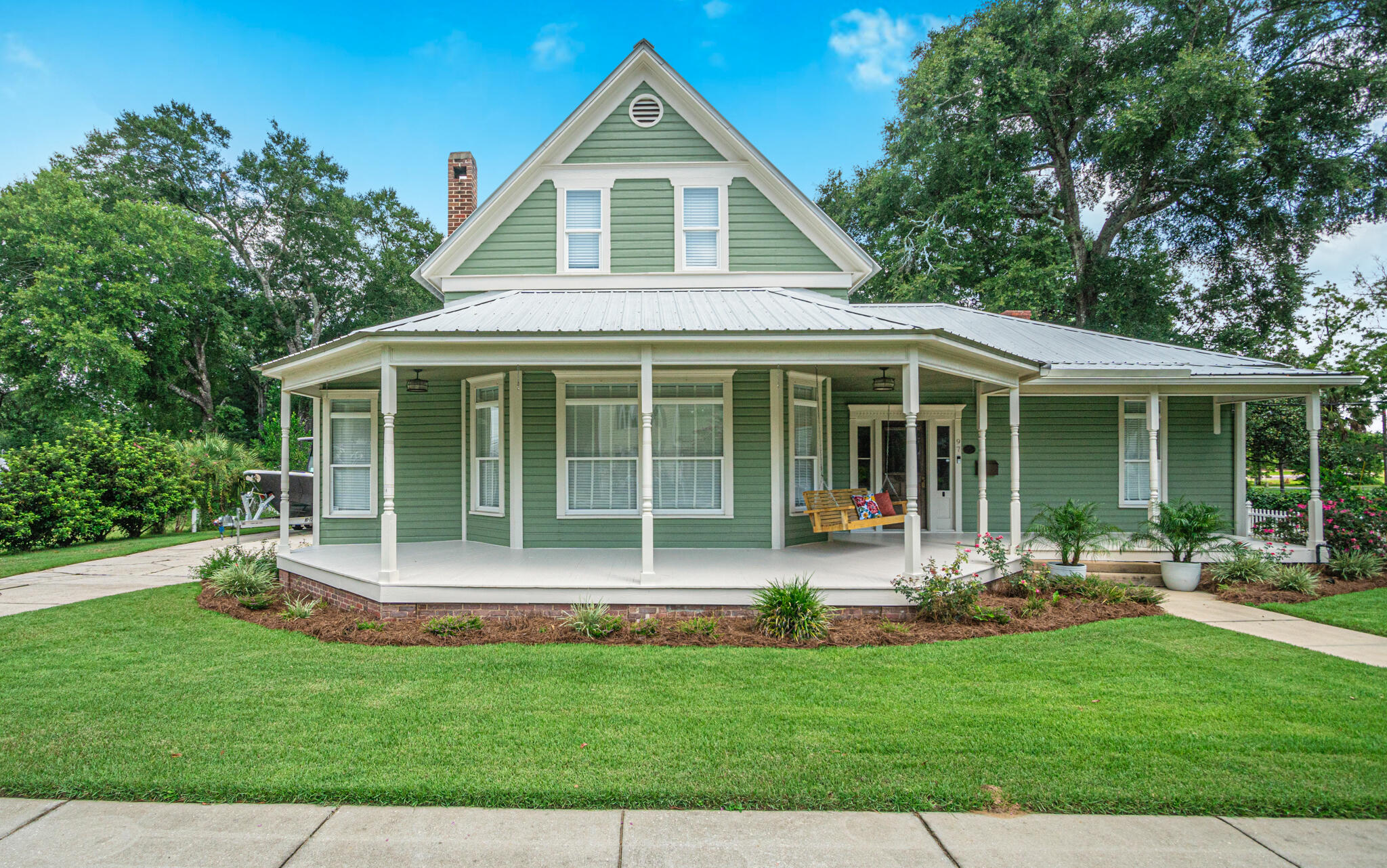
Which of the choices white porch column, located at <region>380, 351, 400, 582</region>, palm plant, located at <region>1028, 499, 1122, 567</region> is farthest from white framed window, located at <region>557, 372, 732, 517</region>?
palm plant, located at <region>1028, 499, 1122, 567</region>

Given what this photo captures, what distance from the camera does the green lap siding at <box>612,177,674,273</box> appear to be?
34.1 feet

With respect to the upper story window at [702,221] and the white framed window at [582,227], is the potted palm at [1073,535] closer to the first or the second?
the upper story window at [702,221]

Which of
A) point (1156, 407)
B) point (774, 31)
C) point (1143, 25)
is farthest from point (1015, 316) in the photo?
point (774, 31)

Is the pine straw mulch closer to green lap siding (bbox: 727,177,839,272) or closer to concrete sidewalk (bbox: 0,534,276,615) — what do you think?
green lap siding (bbox: 727,177,839,272)

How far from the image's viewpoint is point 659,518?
9.23 metres

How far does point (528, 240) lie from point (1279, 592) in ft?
38.6

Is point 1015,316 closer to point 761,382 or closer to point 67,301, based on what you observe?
point 761,382

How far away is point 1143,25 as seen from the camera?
1945cm

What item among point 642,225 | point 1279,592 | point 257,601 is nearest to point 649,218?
point 642,225

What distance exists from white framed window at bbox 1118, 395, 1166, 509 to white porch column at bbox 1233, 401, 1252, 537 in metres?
1.21

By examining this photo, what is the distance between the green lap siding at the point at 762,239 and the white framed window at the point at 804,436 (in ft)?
6.93

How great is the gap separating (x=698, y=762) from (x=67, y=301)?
93.1ft

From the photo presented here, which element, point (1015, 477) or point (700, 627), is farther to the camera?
→ point (1015, 477)

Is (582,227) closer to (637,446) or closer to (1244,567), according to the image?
(637,446)
